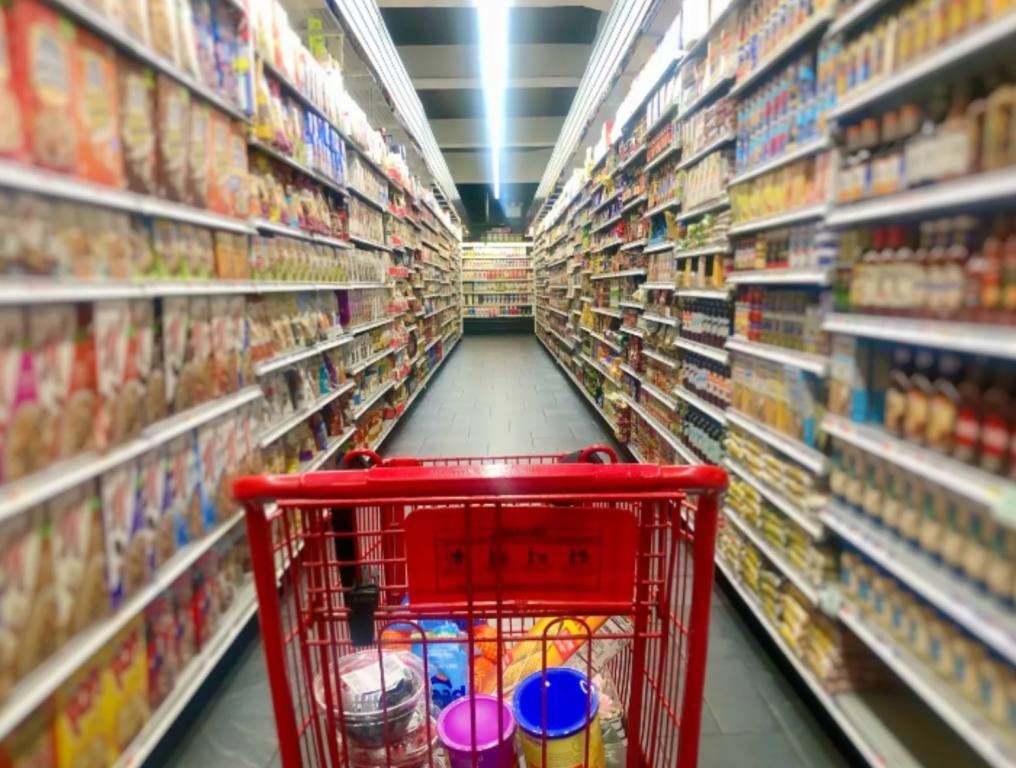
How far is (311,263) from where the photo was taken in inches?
139

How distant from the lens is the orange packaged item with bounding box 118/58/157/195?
1.78 m

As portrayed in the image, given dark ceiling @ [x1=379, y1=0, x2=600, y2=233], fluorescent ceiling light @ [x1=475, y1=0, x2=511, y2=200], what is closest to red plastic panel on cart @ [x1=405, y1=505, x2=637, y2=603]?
fluorescent ceiling light @ [x1=475, y1=0, x2=511, y2=200]

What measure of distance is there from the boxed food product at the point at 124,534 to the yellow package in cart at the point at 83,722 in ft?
0.60

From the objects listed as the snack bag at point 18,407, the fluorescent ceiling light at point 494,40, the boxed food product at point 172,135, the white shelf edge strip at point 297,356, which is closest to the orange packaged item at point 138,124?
the boxed food product at point 172,135

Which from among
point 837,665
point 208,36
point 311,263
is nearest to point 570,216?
point 311,263

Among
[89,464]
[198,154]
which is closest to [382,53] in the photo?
[198,154]

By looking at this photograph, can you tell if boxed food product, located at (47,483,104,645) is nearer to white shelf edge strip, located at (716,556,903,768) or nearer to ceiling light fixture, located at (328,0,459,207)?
white shelf edge strip, located at (716,556,903,768)

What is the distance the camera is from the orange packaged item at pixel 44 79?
4.45 ft

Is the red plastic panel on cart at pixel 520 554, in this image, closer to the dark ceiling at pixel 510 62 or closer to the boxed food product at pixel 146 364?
the boxed food product at pixel 146 364

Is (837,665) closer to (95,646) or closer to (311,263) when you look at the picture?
(95,646)

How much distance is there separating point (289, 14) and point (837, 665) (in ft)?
15.0

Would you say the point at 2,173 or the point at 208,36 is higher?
the point at 208,36

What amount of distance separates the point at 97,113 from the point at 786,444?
2.38 metres

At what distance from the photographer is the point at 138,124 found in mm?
1838
